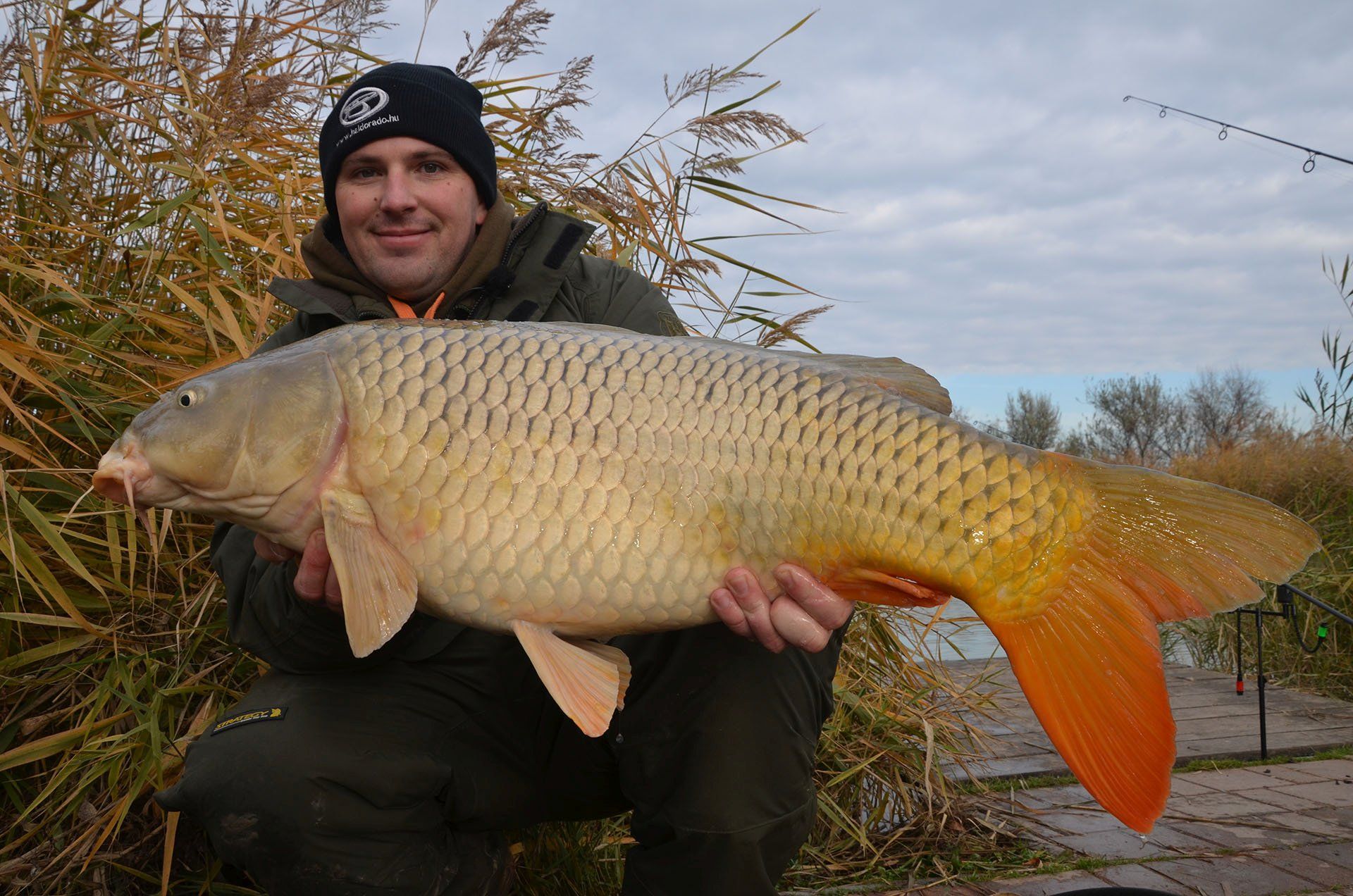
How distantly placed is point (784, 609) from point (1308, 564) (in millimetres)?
3667

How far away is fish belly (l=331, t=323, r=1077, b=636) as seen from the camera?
128 cm

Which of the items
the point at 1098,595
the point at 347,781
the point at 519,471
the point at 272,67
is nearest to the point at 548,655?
the point at 519,471

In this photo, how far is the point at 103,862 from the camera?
1673 millimetres

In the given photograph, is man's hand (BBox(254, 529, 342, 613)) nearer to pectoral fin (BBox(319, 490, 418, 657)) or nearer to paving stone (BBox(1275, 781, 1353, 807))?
pectoral fin (BBox(319, 490, 418, 657))

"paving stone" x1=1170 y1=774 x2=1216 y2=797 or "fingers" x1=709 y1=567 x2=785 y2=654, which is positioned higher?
"fingers" x1=709 y1=567 x2=785 y2=654

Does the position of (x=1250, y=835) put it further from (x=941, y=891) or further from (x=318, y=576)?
(x=318, y=576)

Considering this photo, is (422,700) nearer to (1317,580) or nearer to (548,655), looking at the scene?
(548,655)

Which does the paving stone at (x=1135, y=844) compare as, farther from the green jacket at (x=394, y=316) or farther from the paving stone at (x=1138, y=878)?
the green jacket at (x=394, y=316)

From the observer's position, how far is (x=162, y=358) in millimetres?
2166

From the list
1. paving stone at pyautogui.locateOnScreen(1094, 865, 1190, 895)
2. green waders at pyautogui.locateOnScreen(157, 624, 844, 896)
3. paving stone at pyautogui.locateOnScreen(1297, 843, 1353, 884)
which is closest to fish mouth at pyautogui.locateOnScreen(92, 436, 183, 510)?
green waders at pyautogui.locateOnScreen(157, 624, 844, 896)

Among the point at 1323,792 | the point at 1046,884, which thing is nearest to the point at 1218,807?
the point at 1323,792

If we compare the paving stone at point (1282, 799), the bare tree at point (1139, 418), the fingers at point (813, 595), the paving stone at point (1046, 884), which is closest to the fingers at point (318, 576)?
the fingers at point (813, 595)

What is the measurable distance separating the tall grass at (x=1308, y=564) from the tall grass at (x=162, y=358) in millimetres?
2148

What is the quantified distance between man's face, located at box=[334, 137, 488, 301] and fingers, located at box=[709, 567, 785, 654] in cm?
99
